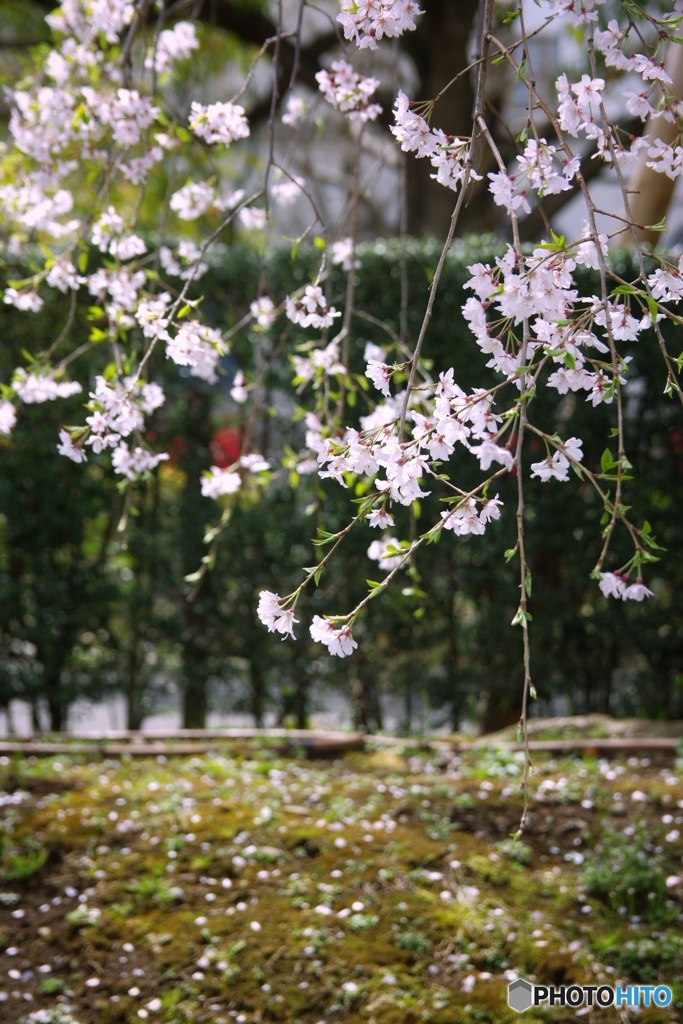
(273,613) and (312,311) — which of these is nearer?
(273,613)

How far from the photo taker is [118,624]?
172 inches

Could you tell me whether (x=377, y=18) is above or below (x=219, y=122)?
below

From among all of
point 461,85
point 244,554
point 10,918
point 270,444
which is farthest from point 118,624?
point 461,85

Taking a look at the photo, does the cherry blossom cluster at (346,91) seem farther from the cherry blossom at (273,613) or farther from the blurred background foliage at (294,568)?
the blurred background foliage at (294,568)

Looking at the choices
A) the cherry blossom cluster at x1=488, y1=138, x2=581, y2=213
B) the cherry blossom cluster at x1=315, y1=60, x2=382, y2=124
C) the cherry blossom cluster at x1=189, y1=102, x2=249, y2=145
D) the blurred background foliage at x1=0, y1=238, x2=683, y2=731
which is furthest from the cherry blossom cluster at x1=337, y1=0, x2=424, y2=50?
the blurred background foliage at x1=0, y1=238, x2=683, y2=731

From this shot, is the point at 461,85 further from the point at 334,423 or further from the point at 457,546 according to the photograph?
the point at 334,423

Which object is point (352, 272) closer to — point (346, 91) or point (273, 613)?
point (346, 91)

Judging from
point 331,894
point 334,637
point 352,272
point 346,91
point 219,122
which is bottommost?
point 331,894

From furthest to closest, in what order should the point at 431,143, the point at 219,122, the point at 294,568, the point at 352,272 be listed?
the point at 294,568
the point at 352,272
the point at 219,122
the point at 431,143

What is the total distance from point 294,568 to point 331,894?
1.85 metres

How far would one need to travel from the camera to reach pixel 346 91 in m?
2.27

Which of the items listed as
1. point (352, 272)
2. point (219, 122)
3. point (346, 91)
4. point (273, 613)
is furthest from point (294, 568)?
point (273, 613)

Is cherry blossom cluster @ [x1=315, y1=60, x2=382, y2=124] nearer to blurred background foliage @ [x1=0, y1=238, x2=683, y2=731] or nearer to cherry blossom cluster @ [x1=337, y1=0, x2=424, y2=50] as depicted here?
cherry blossom cluster @ [x1=337, y1=0, x2=424, y2=50]

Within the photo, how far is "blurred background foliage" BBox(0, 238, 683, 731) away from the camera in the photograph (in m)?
3.94
